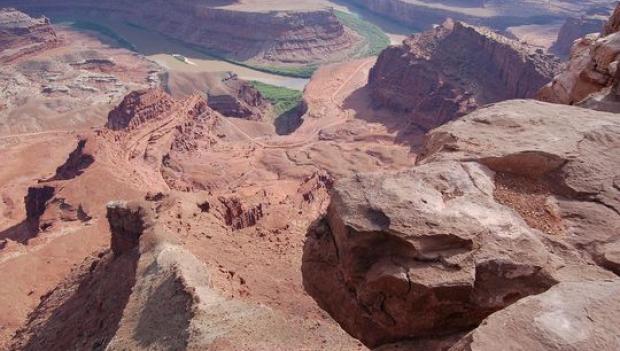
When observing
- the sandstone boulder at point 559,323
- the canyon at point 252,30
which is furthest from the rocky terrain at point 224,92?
the sandstone boulder at point 559,323

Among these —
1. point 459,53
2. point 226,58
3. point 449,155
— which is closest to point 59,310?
point 449,155

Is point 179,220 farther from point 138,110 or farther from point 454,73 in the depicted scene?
point 454,73

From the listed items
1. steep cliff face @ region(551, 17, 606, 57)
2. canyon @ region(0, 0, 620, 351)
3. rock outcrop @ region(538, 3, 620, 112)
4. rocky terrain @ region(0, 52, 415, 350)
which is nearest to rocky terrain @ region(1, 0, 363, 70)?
steep cliff face @ region(551, 17, 606, 57)

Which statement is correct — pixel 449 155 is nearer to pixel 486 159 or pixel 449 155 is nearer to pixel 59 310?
pixel 486 159

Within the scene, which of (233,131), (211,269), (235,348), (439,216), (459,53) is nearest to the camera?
(439,216)

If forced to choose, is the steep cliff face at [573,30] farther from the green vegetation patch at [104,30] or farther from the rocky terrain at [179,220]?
the green vegetation patch at [104,30]

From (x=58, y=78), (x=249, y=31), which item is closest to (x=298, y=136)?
(x=58, y=78)
